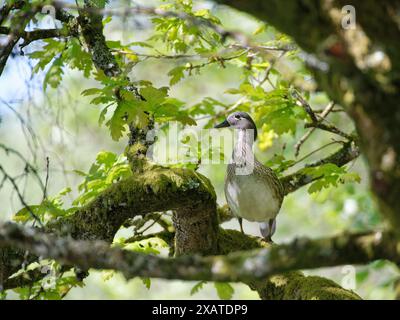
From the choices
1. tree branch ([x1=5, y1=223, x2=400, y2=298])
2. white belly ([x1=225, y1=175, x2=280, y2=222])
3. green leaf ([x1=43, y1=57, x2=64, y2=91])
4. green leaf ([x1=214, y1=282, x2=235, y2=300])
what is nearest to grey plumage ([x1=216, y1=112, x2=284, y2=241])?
white belly ([x1=225, y1=175, x2=280, y2=222])

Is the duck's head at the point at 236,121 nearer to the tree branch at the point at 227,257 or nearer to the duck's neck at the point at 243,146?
the duck's neck at the point at 243,146

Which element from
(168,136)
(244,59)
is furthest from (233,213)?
(244,59)

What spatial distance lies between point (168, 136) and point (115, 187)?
1.76m

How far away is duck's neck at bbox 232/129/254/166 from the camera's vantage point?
5770 mm

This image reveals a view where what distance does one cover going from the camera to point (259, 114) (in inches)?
208

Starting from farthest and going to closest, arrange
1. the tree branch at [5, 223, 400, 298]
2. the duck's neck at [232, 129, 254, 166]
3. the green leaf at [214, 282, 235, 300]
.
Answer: the duck's neck at [232, 129, 254, 166]
the green leaf at [214, 282, 235, 300]
the tree branch at [5, 223, 400, 298]

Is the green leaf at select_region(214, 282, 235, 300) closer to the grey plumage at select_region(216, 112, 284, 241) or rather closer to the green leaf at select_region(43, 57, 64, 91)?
the grey plumage at select_region(216, 112, 284, 241)

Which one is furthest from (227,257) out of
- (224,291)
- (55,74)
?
(55,74)

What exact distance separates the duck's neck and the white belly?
0.32 metres

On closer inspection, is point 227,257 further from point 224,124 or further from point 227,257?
point 224,124

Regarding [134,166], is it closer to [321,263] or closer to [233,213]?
[233,213]

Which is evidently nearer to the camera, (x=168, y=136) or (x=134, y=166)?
(x=134, y=166)
